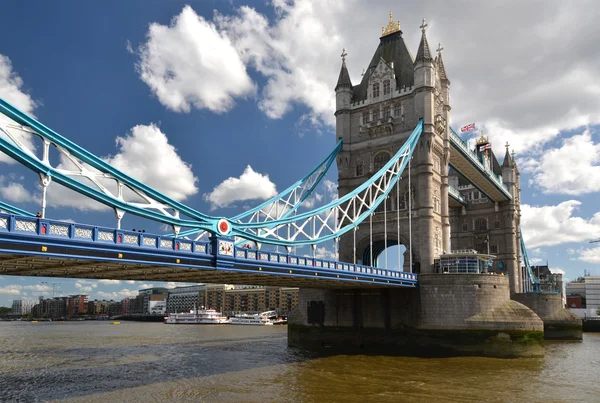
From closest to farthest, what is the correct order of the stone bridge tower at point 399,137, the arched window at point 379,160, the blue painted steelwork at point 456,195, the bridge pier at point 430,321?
1. the bridge pier at point 430,321
2. the stone bridge tower at point 399,137
3. the arched window at point 379,160
4. the blue painted steelwork at point 456,195

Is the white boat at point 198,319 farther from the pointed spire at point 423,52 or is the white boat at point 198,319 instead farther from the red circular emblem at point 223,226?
the red circular emblem at point 223,226

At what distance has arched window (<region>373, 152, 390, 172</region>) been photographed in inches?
1834

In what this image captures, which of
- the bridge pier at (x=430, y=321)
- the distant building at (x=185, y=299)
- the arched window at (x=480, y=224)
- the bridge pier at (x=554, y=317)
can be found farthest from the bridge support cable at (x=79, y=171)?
→ the distant building at (x=185, y=299)

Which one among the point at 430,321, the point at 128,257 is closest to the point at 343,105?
the point at 430,321

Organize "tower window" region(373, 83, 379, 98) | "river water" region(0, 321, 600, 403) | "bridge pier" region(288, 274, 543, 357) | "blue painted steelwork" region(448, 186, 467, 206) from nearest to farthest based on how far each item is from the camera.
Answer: "river water" region(0, 321, 600, 403)
"bridge pier" region(288, 274, 543, 357)
"tower window" region(373, 83, 379, 98)
"blue painted steelwork" region(448, 186, 467, 206)

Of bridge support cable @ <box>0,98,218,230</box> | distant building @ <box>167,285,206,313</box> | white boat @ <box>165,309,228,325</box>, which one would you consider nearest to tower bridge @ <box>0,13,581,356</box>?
bridge support cable @ <box>0,98,218,230</box>

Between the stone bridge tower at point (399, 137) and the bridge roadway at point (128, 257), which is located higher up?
the stone bridge tower at point (399, 137)

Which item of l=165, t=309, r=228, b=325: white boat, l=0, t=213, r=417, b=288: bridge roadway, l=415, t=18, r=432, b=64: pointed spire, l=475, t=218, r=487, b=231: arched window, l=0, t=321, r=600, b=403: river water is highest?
l=415, t=18, r=432, b=64: pointed spire

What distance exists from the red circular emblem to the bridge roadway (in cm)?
41

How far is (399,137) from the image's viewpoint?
1801 inches

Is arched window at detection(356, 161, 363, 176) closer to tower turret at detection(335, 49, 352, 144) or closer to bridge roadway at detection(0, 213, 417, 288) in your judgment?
tower turret at detection(335, 49, 352, 144)

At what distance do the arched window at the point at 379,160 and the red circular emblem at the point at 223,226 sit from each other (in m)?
25.0

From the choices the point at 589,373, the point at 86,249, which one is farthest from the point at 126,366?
the point at 589,373

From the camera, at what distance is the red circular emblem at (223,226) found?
2363 centimetres
